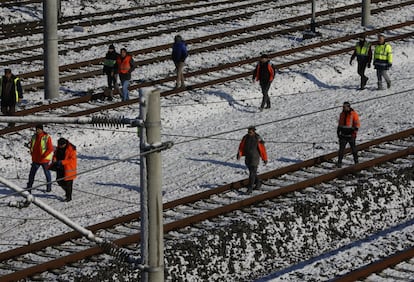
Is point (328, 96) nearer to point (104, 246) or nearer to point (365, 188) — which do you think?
point (365, 188)

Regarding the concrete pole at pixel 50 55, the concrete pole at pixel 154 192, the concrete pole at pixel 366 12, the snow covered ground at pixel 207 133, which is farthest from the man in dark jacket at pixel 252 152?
the concrete pole at pixel 366 12

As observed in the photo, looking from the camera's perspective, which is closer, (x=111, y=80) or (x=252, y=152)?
(x=252, y=152)

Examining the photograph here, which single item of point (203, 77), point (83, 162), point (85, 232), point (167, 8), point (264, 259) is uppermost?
point (167, 8)

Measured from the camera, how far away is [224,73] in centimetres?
2833

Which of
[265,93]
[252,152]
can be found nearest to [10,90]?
[265,93]

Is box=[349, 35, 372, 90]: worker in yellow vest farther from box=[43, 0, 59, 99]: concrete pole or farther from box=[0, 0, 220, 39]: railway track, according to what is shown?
box=[0, 0, 220, 39]: railway track

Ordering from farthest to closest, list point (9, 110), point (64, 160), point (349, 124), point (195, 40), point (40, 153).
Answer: point (195, 40) < point (9, 110) < point (349, 124) < point (40, 153) < point (64, 160)

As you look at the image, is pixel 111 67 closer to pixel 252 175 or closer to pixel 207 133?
pixel 207 133

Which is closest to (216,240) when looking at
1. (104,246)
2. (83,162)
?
(83,162)

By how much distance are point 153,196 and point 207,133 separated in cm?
1544

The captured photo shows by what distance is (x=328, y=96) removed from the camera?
26953 millimetres

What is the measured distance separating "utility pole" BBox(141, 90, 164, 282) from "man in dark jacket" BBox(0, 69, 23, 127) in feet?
50.1

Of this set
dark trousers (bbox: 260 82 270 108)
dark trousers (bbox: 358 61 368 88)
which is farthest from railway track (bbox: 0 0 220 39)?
dark trousers (bbox: 358 61 368 88)

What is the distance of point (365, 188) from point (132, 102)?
7.68m
